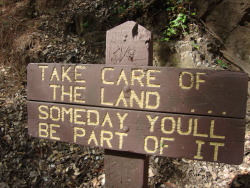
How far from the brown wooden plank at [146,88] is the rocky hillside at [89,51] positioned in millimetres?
1779

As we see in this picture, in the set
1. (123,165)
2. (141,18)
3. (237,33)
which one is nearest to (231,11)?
(237,33)

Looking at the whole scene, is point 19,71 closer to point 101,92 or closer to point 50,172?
point 50,172

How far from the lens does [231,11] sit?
4.02 metres

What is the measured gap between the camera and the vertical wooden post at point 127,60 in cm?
141

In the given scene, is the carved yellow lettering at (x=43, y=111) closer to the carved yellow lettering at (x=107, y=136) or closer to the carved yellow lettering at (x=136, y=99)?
the carved yellow lettering at (x=107, y=136)

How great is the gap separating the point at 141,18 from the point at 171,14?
684mm

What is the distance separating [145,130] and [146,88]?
292 mm

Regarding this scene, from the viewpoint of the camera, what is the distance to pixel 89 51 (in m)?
4.62

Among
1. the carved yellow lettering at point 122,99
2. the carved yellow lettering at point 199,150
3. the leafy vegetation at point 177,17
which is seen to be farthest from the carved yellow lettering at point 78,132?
the leafy vegetation at point 177,17

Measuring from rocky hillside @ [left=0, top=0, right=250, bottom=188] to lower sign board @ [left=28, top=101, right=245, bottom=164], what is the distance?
5.12 ft

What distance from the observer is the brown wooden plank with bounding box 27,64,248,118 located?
4.06ft

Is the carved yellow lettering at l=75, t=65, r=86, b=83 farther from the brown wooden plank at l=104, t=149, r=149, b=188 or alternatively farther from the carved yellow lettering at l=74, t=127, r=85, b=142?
the brown wooden plank at l=104, t=149, r=149, b=188

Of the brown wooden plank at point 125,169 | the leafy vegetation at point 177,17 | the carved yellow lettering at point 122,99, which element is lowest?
the brown wooden plank at point 125,169

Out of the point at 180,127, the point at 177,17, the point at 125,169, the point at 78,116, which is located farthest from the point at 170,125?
the point at 177,17
